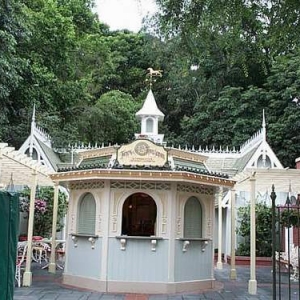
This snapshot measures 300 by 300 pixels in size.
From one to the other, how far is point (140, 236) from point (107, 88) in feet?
72.5

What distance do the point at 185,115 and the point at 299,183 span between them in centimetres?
1917

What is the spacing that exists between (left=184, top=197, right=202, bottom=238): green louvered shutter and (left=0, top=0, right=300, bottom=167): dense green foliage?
11.4 ft

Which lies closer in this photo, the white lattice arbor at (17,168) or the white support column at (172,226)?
the white lattice arbor at (17,168)

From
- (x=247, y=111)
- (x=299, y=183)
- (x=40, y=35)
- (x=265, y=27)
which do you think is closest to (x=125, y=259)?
(x=299, y=183)

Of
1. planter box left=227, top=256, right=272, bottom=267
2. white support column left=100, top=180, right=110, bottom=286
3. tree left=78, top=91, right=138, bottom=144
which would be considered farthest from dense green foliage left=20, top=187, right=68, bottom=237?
white support column left=100, top=180, right=110, bottom=286

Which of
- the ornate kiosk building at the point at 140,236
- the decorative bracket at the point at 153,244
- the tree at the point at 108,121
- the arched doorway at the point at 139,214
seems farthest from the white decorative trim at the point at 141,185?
the tree at the point at 108,121

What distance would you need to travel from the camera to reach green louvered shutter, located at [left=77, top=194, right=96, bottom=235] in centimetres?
1125

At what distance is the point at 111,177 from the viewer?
1059 cm

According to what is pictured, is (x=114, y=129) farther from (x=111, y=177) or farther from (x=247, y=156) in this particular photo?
(x=111, y=177)

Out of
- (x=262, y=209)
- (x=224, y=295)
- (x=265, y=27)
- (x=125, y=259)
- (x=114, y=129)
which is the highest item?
(x=114, y=129)

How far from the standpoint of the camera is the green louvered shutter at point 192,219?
1117 centimetres

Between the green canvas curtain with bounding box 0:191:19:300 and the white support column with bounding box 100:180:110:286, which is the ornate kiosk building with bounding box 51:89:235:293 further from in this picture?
the green canvas curtain with bounding box 0:191:19:300

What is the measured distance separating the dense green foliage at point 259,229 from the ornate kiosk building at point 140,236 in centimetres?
671

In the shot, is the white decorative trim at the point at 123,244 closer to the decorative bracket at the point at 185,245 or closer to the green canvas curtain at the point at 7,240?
the decorative bracket at the point at 185,245
